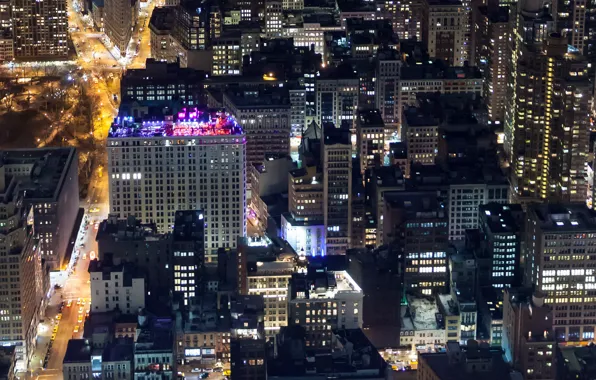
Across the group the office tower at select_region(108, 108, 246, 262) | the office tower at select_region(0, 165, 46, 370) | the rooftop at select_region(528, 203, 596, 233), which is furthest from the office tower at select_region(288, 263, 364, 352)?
the office tower at select_region(108, 108, 246, 262)

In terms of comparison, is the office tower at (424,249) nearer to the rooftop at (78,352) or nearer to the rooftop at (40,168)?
the rooftop at (78,352)

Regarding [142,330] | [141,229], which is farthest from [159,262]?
[142,330]

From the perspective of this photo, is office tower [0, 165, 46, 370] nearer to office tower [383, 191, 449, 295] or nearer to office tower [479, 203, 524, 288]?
office tower [383, 191, 449, 295]

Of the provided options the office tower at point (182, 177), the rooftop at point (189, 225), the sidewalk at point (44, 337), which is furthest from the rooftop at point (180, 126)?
the sidewalk at point (44, 337)

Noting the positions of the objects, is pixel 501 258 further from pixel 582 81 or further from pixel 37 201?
pixel 37 201

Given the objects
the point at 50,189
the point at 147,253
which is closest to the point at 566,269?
the point at 147,253

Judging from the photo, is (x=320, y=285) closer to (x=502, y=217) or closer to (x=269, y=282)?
(x=269, y=282)
